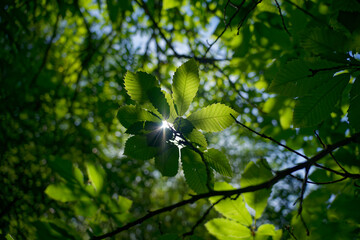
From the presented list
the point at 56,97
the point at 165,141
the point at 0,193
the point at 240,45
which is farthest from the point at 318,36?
the point at 56,97

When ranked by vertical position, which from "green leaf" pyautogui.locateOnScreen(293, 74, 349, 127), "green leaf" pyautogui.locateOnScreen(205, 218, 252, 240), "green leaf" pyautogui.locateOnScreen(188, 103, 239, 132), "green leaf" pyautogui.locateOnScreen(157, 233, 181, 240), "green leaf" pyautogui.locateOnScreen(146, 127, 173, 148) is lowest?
"green leaf" pyautogui.locateOnScreen(157, 233, 181, 240)

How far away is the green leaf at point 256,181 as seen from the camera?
1016 mm

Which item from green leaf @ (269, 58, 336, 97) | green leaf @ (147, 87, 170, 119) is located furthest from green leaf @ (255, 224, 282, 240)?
green leaf @ (147, 87, 170, 119)

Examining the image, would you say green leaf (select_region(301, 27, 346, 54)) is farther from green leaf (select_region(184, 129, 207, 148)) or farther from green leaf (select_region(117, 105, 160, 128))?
green leaf (select_region(117, 105, 160, 128))

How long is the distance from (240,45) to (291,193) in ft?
14.9

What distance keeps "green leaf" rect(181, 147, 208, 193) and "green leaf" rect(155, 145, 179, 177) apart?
3 cm

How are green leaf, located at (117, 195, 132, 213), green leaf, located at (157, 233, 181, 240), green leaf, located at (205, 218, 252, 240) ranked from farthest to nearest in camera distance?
green leaf, located at (117, 195, 132, 213)
green leaf, located at (205, 218, 252, 240)
green leaf, located at (157, 233, 181, 240)

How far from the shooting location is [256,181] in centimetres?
103

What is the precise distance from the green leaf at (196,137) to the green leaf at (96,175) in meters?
0.55

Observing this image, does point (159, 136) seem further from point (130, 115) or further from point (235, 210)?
point (235, 210)

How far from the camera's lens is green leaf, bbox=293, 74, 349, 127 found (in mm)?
793

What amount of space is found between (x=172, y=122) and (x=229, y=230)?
57 cm

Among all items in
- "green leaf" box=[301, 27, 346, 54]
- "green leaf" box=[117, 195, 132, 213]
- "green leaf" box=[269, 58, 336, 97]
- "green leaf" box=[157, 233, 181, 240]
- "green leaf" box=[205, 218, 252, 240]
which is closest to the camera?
"green leaf" box=[301, 27, 346, 54]

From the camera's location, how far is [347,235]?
3.87 feet
